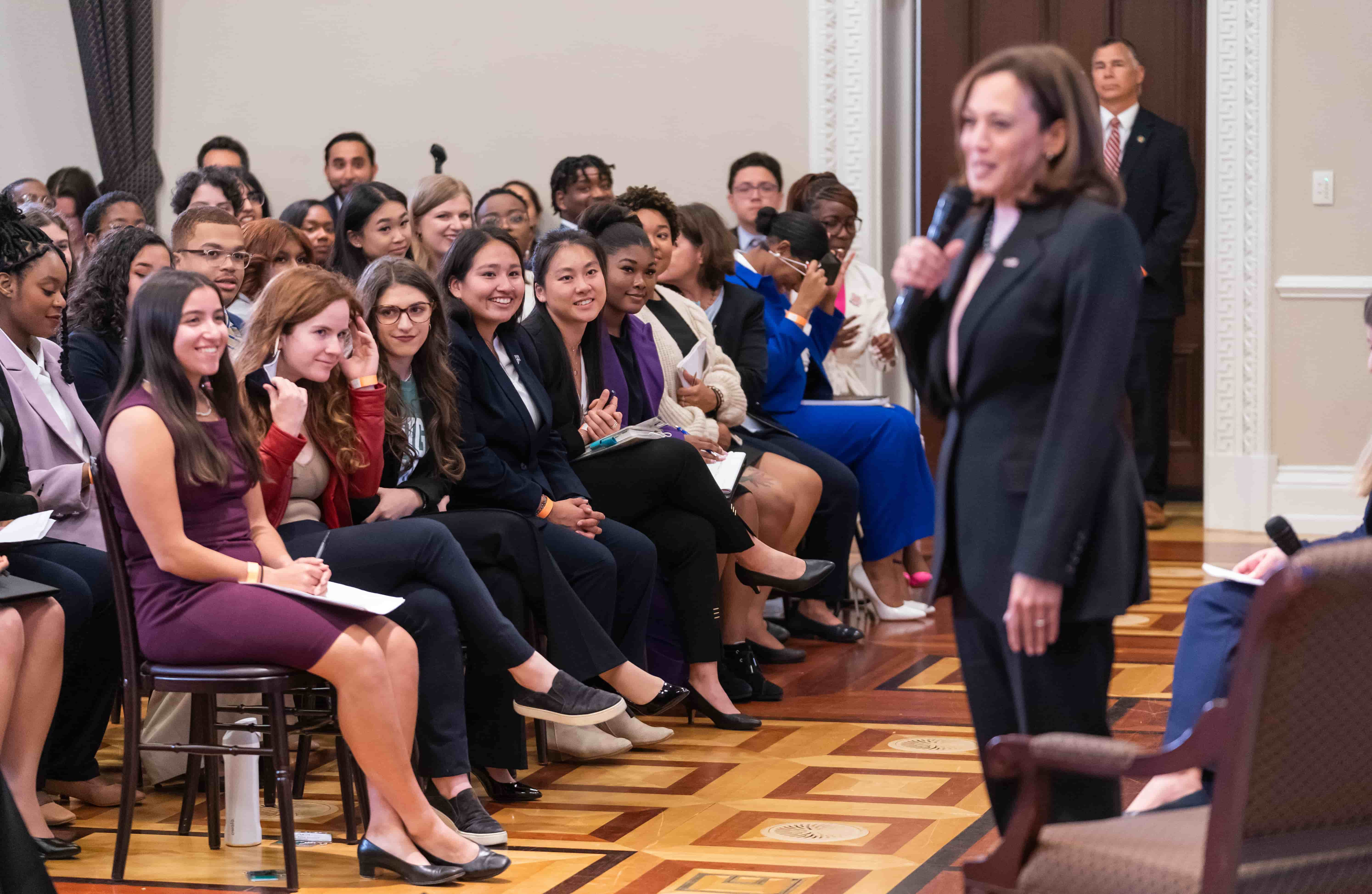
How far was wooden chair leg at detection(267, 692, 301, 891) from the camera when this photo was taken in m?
2.83

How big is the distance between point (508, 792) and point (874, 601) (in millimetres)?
2168

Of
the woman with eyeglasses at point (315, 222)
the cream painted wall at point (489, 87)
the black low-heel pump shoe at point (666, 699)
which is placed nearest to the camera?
the black low-heel pump shoe at point (666, 699)

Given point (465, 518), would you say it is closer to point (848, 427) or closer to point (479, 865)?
point (479, 865)

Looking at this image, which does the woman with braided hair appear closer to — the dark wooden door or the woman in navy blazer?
the woman in navy blazer

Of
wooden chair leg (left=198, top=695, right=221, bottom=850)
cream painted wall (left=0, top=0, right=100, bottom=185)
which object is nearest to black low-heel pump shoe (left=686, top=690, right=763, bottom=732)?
wooden chair leg (left=198, top=695, right=221, bottom=850)

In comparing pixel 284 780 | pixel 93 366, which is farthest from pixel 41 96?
pixel 284 780

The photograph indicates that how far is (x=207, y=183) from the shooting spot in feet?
16.3

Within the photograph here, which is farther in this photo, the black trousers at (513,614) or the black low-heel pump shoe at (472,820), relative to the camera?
the black trousers at (513,614)

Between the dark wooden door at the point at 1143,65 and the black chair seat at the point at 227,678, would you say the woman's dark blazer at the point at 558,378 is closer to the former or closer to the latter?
the black chair seat at the point at 227,678

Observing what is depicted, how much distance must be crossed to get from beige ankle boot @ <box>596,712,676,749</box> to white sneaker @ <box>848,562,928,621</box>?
4.98 ft

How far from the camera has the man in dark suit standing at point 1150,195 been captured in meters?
6.75

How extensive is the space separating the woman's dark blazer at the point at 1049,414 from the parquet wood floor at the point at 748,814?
1.05 m

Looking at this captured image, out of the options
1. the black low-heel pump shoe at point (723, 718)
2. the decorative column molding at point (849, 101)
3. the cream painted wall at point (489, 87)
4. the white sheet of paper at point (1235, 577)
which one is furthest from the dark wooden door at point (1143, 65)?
the white sheet of paper at point (1235, 577)

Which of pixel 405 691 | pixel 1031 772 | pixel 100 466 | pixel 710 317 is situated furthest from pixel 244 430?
pixel 710 317
